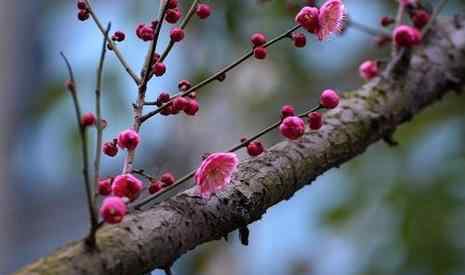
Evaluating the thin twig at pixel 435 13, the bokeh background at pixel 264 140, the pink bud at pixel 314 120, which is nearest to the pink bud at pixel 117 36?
the pink bud at pixel 314 120

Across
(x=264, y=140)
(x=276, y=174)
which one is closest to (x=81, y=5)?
(x=276, y=174)

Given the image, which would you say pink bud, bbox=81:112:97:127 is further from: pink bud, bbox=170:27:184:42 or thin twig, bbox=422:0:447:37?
thin twig, bbox=422:0:447:37

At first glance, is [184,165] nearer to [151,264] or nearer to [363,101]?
[363,101]

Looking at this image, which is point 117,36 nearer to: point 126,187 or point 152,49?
point 152,49

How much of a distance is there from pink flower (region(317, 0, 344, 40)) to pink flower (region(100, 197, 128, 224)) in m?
0.32

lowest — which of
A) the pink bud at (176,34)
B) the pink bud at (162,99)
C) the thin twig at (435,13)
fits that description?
the pink bud at (162,99)

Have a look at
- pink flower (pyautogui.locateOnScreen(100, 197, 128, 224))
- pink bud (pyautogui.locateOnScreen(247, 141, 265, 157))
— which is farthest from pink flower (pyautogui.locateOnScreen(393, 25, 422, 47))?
pink flower (pyautogui.locateOnScreen(100, 197, 128, 224))

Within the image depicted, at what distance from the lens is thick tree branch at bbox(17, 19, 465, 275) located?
657 mm

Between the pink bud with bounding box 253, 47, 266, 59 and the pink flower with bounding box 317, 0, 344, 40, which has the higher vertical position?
the pink bud with bounding box 253, 47, 266, 59

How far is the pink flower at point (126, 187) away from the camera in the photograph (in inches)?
28.1

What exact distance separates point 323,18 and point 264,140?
179 cm

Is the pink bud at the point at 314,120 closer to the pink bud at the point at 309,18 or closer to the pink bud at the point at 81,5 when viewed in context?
the pink bud at the point at 309,18

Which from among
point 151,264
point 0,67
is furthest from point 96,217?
point 0,67

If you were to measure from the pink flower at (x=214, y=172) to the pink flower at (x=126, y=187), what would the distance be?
77mm
